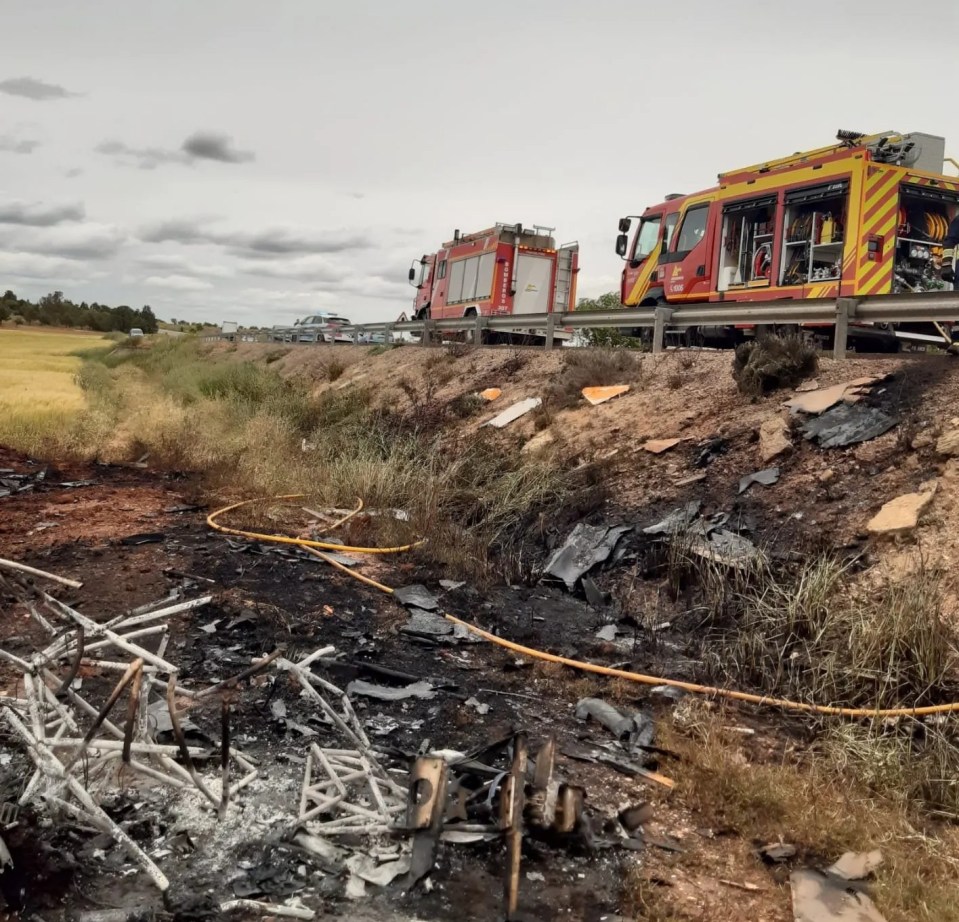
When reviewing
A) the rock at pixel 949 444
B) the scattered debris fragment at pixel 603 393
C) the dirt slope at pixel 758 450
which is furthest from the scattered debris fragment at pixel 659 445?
the rock at pixel 949 444

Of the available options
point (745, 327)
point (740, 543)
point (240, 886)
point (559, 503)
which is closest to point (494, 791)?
point (240, 886)

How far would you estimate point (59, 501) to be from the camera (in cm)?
1005

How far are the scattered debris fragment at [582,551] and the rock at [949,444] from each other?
259 cm

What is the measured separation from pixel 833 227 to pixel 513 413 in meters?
5.35

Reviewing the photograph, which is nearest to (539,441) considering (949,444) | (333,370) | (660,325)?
(660,325)

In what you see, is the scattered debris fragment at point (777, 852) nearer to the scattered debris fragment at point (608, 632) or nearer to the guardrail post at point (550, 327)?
the scattered debris fragment at point (608, 632)

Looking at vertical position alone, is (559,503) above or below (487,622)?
above

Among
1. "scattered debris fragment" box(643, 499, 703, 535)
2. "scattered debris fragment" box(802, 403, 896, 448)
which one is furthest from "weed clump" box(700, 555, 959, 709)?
"scattered debris fragment" box(802, 403, 896, 448)

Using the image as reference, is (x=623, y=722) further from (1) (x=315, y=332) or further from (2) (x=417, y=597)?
(1) (x=315, y=332)

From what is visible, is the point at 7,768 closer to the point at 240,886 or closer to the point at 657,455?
the point at 240,886

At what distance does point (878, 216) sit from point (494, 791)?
1090 centimetres

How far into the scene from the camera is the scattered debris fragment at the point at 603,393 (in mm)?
10773

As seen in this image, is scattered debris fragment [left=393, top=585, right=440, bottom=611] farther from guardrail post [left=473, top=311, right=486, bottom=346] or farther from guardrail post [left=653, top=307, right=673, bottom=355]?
guardrail post [left=473, top=311, right=486, bottom=346]

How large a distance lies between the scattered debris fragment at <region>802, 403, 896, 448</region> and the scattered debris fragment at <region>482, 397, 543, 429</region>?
14.4 feet
